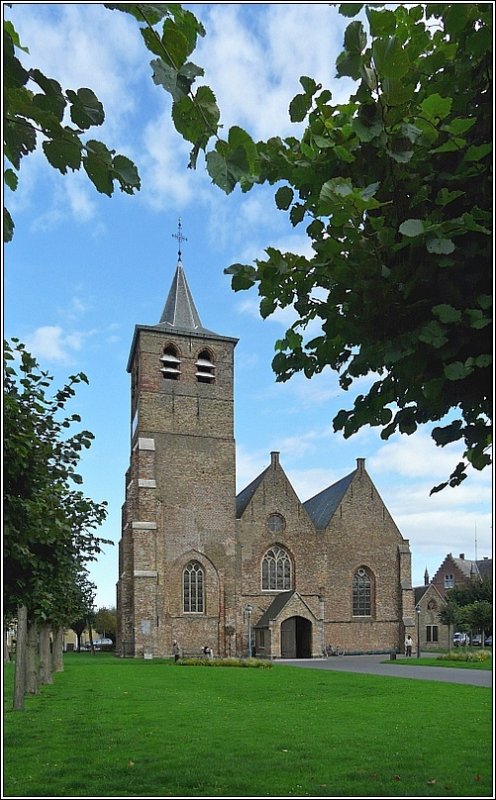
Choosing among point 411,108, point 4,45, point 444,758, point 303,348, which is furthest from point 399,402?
point 444,758

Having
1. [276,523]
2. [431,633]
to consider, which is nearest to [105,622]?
[431,633]

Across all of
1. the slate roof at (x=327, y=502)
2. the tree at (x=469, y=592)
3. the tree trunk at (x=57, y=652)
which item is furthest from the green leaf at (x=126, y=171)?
the tree at (x=469, y=592)

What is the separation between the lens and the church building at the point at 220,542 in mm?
43438

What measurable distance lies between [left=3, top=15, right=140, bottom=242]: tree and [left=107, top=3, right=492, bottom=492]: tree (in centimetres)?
39

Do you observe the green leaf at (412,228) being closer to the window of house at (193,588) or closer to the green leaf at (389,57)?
the green leaf at (389,57)

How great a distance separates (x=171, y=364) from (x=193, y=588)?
14.4m

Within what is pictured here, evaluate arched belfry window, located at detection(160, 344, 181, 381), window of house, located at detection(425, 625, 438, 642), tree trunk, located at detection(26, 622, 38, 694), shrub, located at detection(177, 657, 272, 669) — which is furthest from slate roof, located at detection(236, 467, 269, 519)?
tree trunk, located at detection(26, 622, 38, 694)

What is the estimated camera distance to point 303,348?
18.1ft

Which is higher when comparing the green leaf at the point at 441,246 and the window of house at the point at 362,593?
the green leaf at the point at 441,246

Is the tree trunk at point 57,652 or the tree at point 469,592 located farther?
the tree at point 469,592

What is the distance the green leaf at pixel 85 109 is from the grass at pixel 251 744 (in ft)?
20.4

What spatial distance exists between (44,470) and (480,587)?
46.4 meters

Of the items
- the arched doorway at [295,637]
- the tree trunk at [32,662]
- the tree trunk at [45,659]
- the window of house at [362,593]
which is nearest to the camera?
the tree trunk at [32,662]

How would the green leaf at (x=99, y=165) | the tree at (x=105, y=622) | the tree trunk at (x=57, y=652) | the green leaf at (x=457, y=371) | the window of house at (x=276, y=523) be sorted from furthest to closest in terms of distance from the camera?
the tree at (x=105, y=622) → the window of house at (x=276, y=523) → the tree trunk at (x=57, y=652) → the green leaf at (x=457, y=371) → the green leaf at (x=99, y=165)
